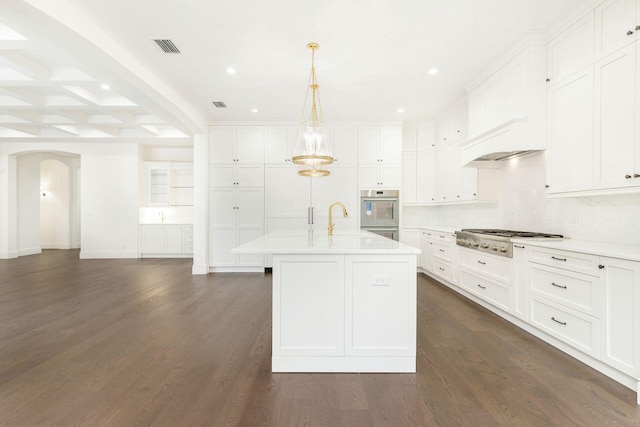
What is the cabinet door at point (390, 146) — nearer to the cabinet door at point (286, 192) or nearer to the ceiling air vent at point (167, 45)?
the cabinet door at point (286, 192)

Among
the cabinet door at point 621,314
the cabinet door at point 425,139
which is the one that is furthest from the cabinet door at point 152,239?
the cabinet door at point 621,314

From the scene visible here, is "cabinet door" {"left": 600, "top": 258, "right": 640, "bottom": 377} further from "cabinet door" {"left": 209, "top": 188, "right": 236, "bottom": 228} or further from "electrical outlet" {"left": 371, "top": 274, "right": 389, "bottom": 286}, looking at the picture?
"cabinet door" {"left": 209, "top": 188, "right": 236, "bottom": 228}

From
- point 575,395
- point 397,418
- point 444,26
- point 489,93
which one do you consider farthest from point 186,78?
point 575,395

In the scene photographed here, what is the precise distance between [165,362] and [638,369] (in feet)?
10.8

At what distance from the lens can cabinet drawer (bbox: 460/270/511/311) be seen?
3326 mm

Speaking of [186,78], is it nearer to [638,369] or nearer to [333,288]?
[333,288]

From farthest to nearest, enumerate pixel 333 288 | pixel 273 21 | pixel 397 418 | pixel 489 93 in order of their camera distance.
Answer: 1. pixel 489 93
2. pixel 273 21
3. pixel 333 288
4. pixel 397 418

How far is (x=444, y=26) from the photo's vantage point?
9.63ft

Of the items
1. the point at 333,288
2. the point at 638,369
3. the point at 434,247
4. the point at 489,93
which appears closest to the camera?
the point at 638,369

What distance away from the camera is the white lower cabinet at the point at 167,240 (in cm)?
788

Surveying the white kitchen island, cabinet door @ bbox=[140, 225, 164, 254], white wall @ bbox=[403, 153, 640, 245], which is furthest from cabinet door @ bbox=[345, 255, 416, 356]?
cabinet door @ bbox=[140, 225, 164, 254]

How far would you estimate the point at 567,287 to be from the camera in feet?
8.30

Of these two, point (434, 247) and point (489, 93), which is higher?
point (489, 93)

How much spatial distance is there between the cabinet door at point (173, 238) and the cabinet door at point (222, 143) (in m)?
2.87
